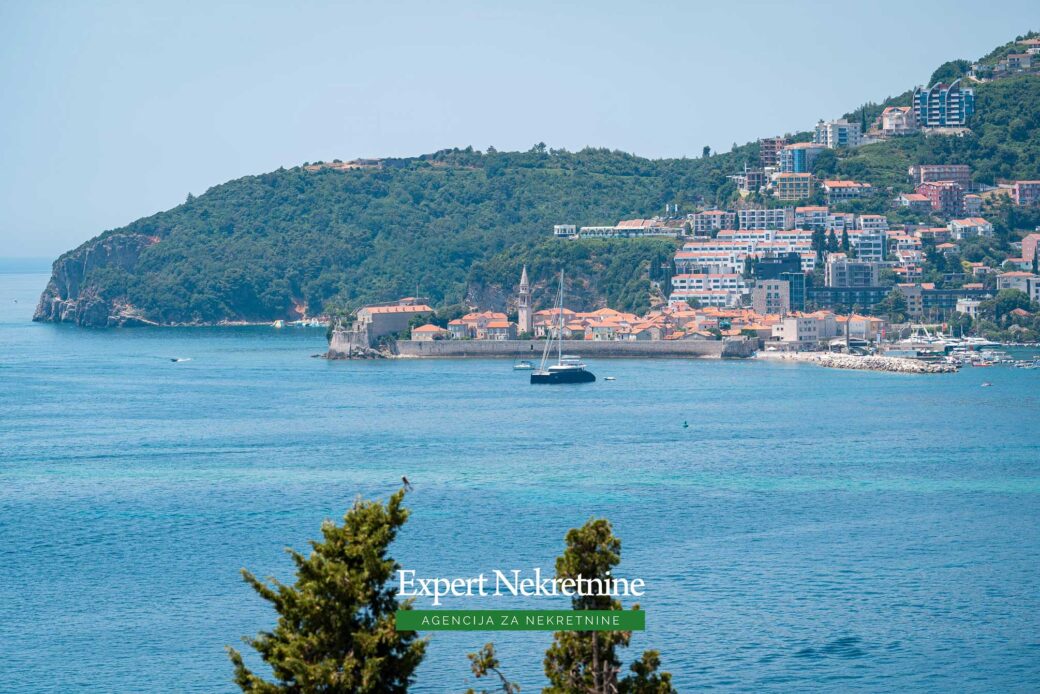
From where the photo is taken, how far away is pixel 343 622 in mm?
12492

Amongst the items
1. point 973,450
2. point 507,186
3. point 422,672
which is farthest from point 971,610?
point 507,186

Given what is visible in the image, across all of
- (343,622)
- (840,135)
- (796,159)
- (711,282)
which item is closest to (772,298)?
(711,282)

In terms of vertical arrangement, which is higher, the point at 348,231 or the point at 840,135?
the point at 840,135

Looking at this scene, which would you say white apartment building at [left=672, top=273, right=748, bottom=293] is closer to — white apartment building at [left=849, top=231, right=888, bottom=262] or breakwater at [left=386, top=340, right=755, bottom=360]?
white apartment building at [left=849, top=231, right=888, bottom=262]

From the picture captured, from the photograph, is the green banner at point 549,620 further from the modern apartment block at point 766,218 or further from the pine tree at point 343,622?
the modern apartment block at point 766,218

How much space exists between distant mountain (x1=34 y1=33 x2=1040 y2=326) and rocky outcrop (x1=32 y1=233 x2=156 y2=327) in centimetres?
16

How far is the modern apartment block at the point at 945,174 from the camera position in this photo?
4658 inches

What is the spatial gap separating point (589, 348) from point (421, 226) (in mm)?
59651

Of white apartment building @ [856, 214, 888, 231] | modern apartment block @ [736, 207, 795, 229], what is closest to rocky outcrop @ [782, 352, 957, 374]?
white apartment building @ [856, 214, 888, 231]

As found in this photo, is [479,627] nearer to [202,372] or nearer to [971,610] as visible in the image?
[971,610]

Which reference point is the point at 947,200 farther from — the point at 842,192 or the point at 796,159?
the point at 796,159

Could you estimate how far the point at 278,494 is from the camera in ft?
120

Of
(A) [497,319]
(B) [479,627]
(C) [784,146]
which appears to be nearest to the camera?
(B) [479,627]

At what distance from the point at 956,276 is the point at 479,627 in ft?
298
